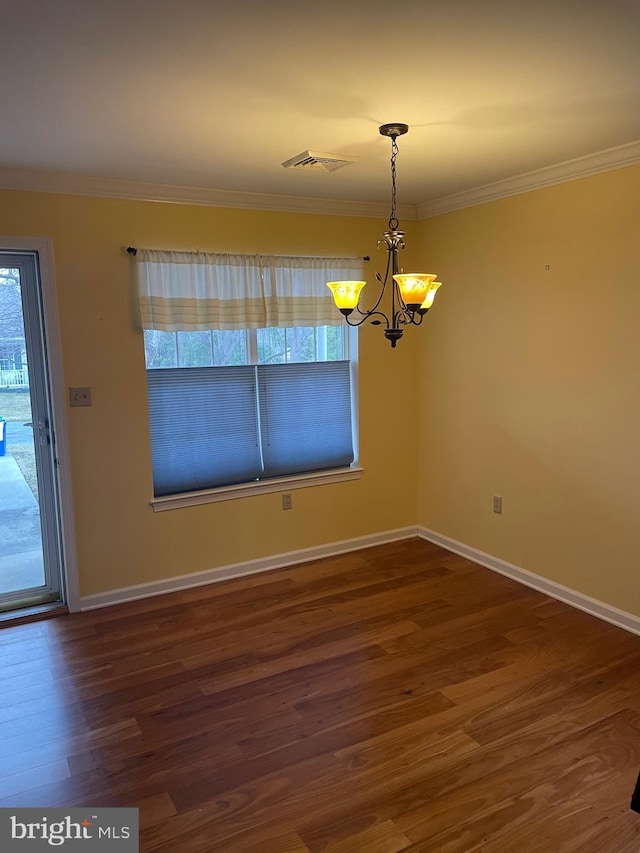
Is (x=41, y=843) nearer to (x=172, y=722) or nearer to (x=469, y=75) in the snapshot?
(x=172, y=722)

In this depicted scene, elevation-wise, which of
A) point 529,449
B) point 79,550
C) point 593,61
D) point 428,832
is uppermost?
point 593,61

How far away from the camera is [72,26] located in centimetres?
167

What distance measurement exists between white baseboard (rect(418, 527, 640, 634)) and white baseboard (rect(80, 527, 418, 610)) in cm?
35

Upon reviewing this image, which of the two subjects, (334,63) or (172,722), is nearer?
(334,63)

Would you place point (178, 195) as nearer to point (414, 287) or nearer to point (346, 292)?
point (346, 292)

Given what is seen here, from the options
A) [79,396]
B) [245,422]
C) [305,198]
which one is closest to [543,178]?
[305,198]

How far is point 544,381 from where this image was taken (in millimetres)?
3619

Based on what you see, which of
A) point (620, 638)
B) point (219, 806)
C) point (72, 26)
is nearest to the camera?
point (72, 26)

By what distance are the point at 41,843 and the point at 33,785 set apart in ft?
1.06

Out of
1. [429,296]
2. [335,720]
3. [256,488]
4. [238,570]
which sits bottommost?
[335,720]

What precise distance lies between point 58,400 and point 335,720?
7.27ft

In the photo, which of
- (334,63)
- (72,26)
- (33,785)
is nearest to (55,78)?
(72,26)

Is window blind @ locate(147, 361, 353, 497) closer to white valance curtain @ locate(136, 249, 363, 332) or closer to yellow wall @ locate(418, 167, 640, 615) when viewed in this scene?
white valance curtain @ locate(136, 249, 363, 332)

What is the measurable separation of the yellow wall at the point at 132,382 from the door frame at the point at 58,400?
4cm
